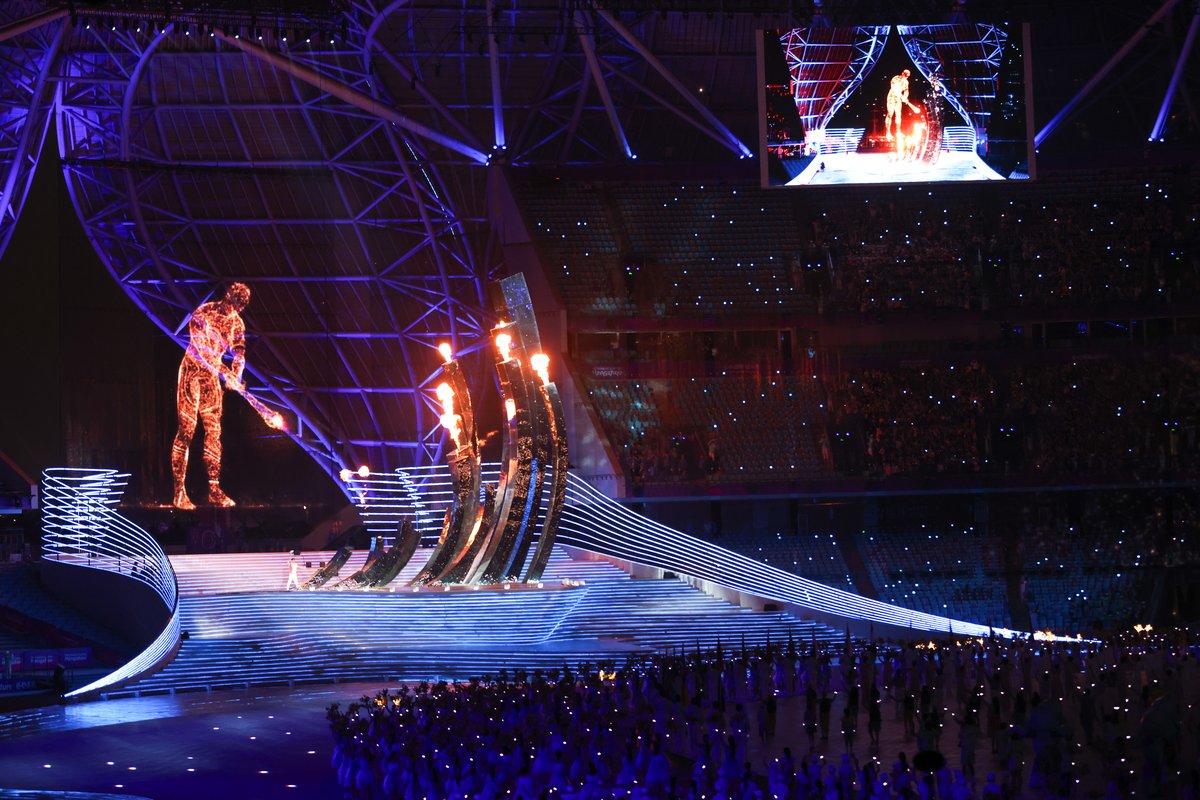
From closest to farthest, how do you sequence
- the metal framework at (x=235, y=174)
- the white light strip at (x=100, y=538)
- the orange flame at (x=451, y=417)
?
the orange flame at (x=451, y=417), the white light strip at (x=100, y=538), the metal framework at (x=235, y=174)

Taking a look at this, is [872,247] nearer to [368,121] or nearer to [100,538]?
[368,121]

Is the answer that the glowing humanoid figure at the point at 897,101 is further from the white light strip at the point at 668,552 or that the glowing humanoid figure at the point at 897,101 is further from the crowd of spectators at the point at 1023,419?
the white light strip at the point at 668,552

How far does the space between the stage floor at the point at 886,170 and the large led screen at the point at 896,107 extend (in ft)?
0.09

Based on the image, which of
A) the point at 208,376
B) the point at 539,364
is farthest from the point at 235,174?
the point at 539,364

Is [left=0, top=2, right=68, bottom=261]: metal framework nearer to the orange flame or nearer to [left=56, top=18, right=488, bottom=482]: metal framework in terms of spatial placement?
[left=56, top=18, right=488, bottom=482]: metal framework

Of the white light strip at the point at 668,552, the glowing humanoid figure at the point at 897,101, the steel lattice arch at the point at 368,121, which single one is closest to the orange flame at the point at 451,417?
the white light strip at the point at 668,552

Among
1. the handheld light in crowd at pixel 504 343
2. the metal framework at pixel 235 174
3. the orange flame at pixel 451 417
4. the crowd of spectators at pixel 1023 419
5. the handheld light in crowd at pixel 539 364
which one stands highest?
the metal framework at pixel 235 174

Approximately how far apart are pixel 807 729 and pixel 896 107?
76.3ft

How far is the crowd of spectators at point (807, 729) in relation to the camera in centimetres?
1892

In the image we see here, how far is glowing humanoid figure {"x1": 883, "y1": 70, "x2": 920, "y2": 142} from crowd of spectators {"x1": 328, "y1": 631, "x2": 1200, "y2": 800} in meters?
16.6

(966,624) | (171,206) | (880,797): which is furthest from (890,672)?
(171,206)

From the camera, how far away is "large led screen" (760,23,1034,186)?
4250cm

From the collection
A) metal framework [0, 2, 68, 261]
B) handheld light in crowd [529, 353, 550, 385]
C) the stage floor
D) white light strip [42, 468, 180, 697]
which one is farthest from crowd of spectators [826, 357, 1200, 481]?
metal framework [0, 2, 68, 261]

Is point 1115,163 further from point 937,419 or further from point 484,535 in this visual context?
point 484,535
